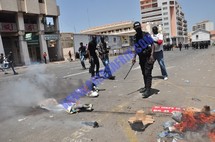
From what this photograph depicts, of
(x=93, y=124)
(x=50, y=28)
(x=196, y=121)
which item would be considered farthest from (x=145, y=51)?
(x=50, y=28)

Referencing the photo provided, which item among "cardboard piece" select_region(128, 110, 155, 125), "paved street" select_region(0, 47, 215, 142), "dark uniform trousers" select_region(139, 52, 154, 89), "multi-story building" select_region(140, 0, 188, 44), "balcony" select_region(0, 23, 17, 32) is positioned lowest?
"paved street" select_region(0, 47, 215, 142)

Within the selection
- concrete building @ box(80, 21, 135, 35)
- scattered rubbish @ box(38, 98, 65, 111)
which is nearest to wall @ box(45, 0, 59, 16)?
scattered rubbish @ box(38, 98, 65, 111)

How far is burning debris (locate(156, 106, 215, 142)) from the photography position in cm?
297

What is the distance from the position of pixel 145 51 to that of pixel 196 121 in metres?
2.68

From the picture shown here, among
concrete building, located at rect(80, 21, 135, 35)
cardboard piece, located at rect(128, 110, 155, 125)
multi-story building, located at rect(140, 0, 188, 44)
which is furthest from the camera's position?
multi-story building, located at rect(140, 0, 188, 44)

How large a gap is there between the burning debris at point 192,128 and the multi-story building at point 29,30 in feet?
96.2

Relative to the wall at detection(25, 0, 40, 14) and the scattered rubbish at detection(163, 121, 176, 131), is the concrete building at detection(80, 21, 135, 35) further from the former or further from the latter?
the scattered rubbish at detection(163, 121, 176, 131)

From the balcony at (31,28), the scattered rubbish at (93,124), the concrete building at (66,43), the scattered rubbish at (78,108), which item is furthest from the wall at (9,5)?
the scattered rubbish at (93,124)

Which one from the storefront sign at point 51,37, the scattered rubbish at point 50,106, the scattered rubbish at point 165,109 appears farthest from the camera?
the storefront sign at point 51,37

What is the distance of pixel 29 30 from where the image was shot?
34125 millimetres

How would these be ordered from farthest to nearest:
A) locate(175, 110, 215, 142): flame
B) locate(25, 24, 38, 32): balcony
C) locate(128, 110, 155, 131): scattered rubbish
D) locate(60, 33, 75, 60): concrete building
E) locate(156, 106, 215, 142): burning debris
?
locate(60, 33, 75, 60): concrete building, locate(25, 24, 38, 32): balcony, locate(128, 110, 155, 131): scattered rubbish, locate(175, 110, 215, 142): flame, locate(156, 106, 215, 142): burning debris

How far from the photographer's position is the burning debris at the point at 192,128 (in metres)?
2.97

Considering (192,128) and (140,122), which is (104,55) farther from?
(192,128)

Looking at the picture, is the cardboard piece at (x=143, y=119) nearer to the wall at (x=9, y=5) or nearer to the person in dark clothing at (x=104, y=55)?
the person in dark clothing at (x=104, y=55)
